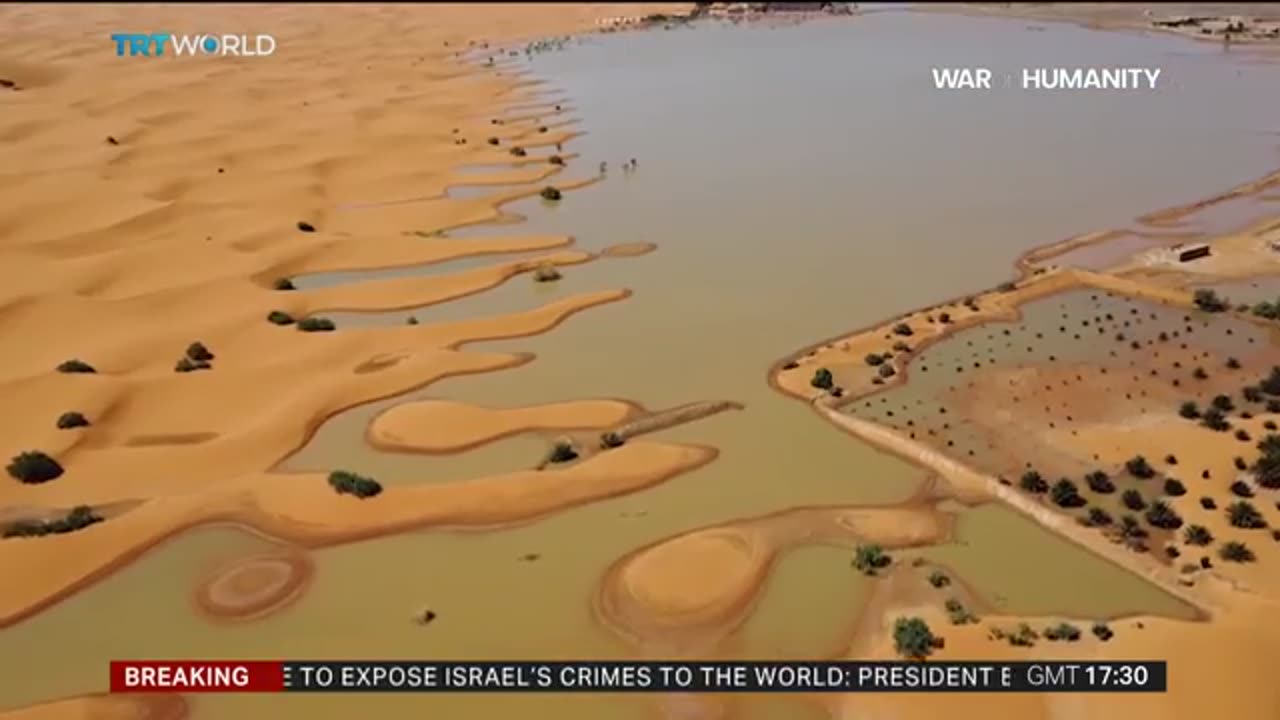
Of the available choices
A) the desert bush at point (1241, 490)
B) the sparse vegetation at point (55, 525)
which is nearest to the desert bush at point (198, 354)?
the sparse vegetation at point (55, 525)

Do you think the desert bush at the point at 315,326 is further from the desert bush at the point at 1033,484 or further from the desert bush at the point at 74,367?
the desert bush at the point at 1033,484

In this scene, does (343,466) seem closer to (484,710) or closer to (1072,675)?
(484,710)

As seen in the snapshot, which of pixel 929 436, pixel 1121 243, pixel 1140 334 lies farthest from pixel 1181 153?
pixel 929 436

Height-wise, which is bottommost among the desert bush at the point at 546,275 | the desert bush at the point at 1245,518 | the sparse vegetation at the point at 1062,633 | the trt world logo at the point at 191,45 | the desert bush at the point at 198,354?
the sparse vegetation at the point at 1062,633

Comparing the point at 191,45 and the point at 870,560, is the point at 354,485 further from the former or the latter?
the point at 191,45

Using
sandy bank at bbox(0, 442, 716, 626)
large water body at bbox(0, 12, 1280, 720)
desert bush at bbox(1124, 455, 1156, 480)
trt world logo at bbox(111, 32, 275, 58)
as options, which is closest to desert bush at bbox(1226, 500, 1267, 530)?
desert bush at bbox(1124, 455, 1156, 480)

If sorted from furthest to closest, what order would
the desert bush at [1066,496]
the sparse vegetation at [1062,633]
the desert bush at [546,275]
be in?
the desert bush at [546,275], the desert bush at [1066,496], the sparse vegetation at [1062,633]
